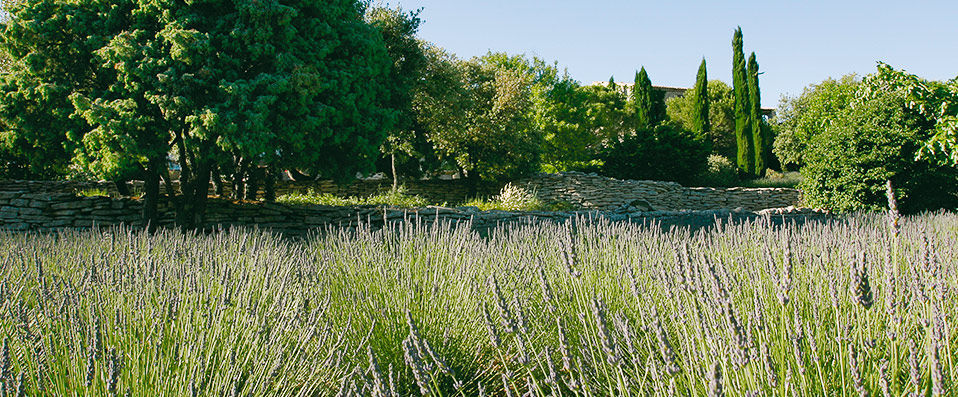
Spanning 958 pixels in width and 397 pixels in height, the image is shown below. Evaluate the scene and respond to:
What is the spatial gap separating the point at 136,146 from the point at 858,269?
8347 millimetres

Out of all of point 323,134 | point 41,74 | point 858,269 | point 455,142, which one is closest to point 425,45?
point 455,142

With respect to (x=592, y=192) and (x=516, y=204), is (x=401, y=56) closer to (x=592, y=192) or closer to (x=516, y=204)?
(x=516, y=204)

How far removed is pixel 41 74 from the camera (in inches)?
303

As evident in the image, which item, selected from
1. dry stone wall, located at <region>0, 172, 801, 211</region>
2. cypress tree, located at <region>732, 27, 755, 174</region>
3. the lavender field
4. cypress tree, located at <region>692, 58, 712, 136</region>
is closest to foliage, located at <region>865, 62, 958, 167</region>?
the lavender field

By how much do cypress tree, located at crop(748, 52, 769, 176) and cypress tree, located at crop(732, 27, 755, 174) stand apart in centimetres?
17

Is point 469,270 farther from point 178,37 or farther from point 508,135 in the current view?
point 508,135

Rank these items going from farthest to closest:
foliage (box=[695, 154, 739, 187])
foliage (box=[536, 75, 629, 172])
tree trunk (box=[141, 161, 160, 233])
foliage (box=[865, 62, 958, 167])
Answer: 1. foliage (box=[536, 75, 629, 172])
2. foliage (box=[695, 154, 739, 187])
3. tree trunk (box=[141, 161, 160, 233])
4. foliage (box=[865, 62, 958, 167])

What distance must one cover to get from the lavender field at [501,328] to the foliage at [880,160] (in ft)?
27.7

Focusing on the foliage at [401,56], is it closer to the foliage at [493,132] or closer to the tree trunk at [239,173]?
the tree trunk at [239,173]

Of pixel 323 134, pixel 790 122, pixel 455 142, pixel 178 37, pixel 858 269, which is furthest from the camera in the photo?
pixel 790 122

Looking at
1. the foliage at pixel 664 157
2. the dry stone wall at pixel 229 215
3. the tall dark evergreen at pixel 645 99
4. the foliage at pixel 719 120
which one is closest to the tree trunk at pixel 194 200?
the dry stone wall at pixel 229 215

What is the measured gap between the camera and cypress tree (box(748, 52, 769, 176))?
972 inches

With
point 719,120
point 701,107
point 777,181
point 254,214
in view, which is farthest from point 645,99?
point 254,214

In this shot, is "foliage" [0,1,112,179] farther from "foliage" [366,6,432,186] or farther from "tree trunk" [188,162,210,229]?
"foliage" [366,6,432,186]
